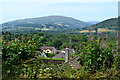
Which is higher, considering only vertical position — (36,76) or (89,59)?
(89,59)

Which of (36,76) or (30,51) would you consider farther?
(30,51)

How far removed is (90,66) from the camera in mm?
3510

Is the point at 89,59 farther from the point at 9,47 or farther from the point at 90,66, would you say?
the point at 9,47

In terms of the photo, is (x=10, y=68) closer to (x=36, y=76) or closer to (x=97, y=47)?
(x=36, y=76)

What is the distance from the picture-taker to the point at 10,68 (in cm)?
323

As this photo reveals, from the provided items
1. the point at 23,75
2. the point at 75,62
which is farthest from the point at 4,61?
the point at 75,62

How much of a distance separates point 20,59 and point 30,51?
0.73 feet

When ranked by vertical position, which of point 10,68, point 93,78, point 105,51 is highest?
point 105,51

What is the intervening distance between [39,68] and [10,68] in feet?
1.56

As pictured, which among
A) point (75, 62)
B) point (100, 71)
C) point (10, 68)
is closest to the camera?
point (10, 68)

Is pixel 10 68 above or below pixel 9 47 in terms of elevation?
below

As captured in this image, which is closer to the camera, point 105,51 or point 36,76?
point 36,76

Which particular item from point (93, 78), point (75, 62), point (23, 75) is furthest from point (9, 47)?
point (93, 78)

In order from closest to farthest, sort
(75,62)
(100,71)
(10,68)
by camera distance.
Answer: (10,68) → (100,71) → (75,62)
